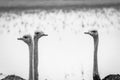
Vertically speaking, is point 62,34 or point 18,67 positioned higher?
point 62,34

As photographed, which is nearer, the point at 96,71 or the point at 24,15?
the point at 96,71

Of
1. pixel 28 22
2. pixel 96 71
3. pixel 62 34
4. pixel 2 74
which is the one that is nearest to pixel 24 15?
pixel 28 22

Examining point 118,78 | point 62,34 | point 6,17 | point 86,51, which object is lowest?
point 118,78

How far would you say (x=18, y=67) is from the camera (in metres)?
3.11

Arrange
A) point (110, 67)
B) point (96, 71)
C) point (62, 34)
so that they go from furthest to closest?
1. point (62, 34)
2. point (110, 67)
3. point (96, 71)

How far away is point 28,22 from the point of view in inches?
137

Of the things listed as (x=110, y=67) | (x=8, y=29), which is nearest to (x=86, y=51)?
(x=110, y=67)

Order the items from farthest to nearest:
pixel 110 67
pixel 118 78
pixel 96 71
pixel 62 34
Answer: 1. pixel 62 34
2. pixel 110 67
3. pixel 96 71
4. pixel 118 78

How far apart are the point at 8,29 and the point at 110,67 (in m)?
1.26

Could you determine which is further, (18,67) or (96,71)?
(18,67)

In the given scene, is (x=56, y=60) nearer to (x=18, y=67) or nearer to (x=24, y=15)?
(x=18, y=67)

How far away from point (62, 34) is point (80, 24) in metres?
0.29

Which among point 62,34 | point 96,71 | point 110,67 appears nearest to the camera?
point 96,71

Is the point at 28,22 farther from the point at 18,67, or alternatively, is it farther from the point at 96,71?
the point at 96,71
